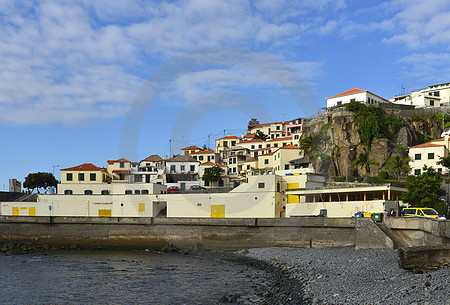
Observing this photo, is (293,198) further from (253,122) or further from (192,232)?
(253,122)

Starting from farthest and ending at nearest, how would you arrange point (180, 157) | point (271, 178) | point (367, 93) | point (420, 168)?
point (180, 157) → point (367, 93) → point (420, 168) → point (271, 178)

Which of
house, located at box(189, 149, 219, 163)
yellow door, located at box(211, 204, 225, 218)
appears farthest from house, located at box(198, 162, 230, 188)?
yellow door, located at box(211, 204, 225, 218)

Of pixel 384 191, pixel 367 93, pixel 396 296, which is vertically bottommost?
pixel 396 296

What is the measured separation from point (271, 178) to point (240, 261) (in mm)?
17904

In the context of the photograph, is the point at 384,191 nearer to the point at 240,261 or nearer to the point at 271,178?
the point at 271,178

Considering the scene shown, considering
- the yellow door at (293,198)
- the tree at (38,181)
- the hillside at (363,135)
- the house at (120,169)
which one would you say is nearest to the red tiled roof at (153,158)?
the house at (120,169)

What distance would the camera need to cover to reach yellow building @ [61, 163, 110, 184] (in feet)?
264

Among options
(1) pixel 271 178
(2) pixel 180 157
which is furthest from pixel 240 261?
(2) pixel 180 157

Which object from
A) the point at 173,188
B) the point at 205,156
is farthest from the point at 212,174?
the point at 205,156

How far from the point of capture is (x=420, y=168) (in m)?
75.4

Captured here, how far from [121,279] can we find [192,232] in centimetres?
1830

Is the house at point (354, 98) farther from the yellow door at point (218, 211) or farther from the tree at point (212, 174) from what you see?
the yellow door at point (218, 211)

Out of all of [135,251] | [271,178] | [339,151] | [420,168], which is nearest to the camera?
[135,251]

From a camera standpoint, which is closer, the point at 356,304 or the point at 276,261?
the point at 356,304
